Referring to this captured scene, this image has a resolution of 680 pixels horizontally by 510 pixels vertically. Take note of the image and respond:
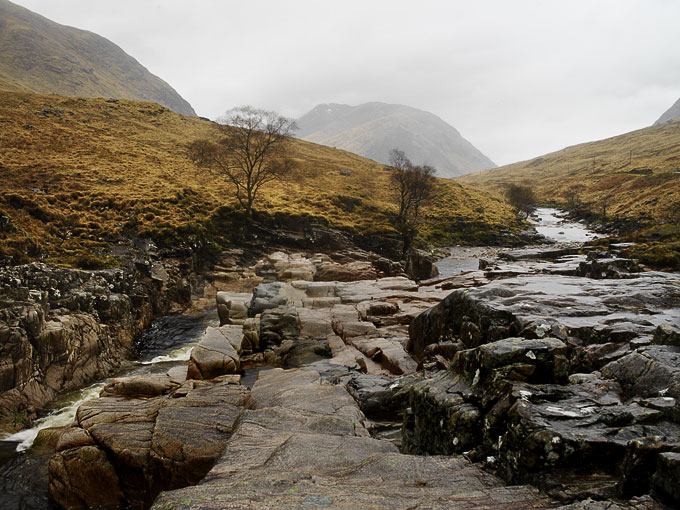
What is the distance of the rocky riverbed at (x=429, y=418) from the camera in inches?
208

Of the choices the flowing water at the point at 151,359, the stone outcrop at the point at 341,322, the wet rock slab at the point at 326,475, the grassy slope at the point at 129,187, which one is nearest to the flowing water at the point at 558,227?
the grassy slope at the point at 129,187

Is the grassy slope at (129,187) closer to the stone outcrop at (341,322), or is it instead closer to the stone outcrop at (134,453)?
the stone outcrop at (341,322)

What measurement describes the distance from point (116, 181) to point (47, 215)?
1673cm

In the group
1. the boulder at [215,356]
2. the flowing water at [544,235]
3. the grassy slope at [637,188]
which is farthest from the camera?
the flowing water at [544,235]

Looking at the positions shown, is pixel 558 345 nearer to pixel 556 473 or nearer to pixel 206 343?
pixel 556 473

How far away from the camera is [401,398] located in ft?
39.6

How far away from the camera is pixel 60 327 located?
18141 mm

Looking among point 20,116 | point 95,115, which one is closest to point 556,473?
point 20,116

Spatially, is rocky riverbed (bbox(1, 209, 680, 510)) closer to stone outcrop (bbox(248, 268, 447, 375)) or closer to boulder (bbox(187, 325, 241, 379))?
boulder (bbox(187, 325, 241, 379))

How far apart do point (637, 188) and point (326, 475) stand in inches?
5221

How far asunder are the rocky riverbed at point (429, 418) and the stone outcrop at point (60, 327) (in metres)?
3.84

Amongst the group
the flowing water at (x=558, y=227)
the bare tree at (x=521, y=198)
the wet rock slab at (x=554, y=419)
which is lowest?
the wet rock slab at (x=554, y=419)

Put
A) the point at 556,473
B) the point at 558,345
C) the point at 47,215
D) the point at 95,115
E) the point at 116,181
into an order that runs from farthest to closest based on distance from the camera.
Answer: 1. the point at 95,115
2. the point at 116,181
3. the point at 47,215
4. the point at 558,345
5. the point at 556,473

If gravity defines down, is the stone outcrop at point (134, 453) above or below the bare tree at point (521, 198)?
below
